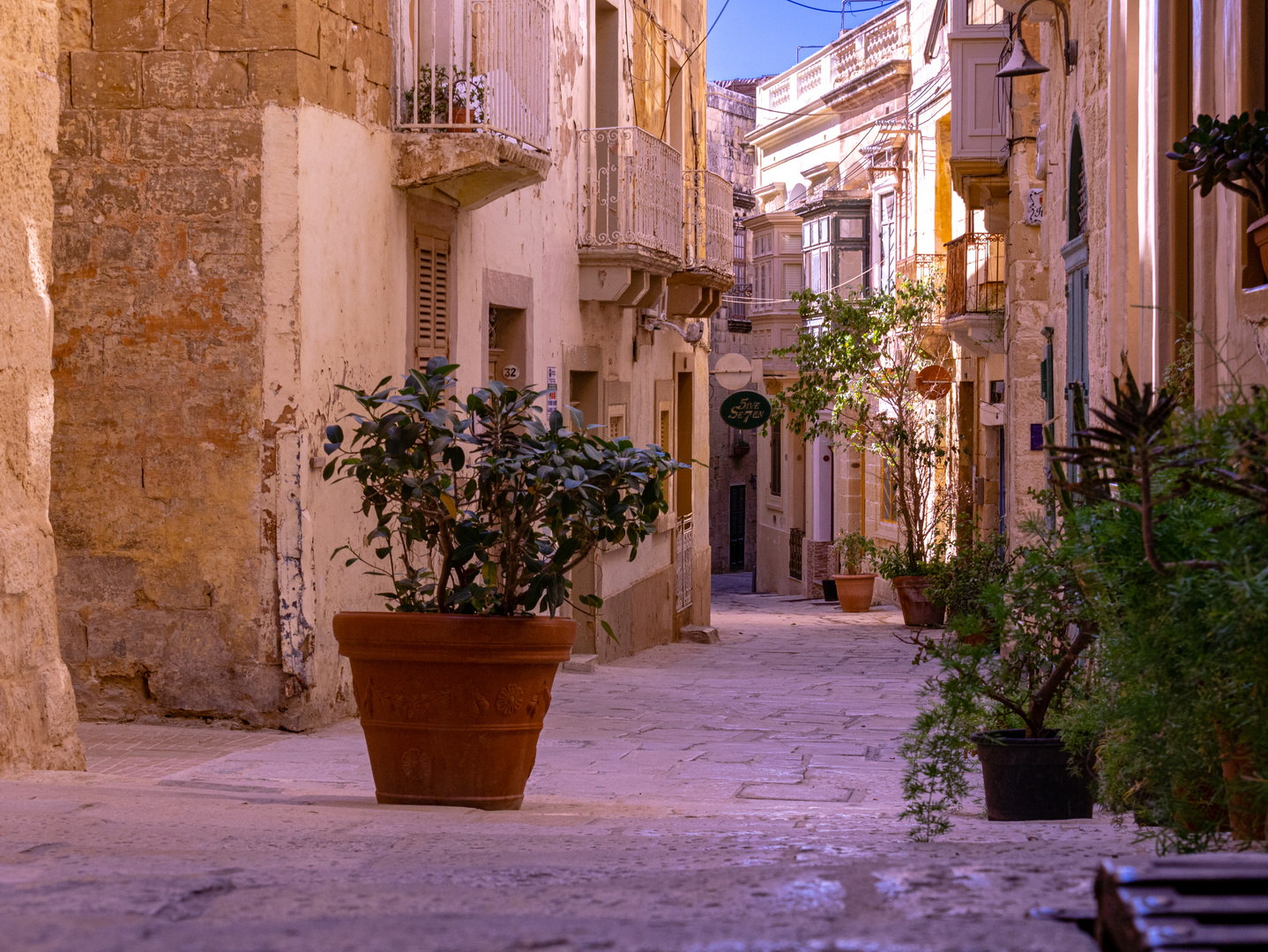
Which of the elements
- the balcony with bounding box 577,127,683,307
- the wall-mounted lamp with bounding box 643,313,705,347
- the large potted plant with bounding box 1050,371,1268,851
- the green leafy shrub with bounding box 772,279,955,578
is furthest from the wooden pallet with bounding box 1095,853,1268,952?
the green leafy shrub with bounding box 772,279,955,578

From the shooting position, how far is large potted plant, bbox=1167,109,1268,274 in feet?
13.3

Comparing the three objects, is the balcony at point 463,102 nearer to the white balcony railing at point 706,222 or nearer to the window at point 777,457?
the white balcony railing at point 706,222

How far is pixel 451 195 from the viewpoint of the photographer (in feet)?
30.3

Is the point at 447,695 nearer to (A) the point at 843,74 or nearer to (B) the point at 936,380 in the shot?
(B) the point at 936,380

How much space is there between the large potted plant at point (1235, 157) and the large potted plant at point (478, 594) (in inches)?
78.8

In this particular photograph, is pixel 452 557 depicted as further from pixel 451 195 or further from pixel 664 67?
pixel 664 67

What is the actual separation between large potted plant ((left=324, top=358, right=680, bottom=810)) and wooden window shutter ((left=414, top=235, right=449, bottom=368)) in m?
4.07

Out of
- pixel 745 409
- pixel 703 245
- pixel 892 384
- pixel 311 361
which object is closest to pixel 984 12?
pixel 892 384

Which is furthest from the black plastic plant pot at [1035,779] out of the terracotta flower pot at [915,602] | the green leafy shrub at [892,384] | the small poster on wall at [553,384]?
the green leafy shrub at [892,384]

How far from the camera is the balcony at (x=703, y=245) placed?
49.9ft

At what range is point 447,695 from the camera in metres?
4.72

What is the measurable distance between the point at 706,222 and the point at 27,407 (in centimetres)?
1127

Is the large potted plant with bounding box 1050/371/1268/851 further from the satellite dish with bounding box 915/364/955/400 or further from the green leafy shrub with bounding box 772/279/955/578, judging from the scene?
the satellite dish with bounding box 915/364/955/400

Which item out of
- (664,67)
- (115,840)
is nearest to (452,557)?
(115,840)
